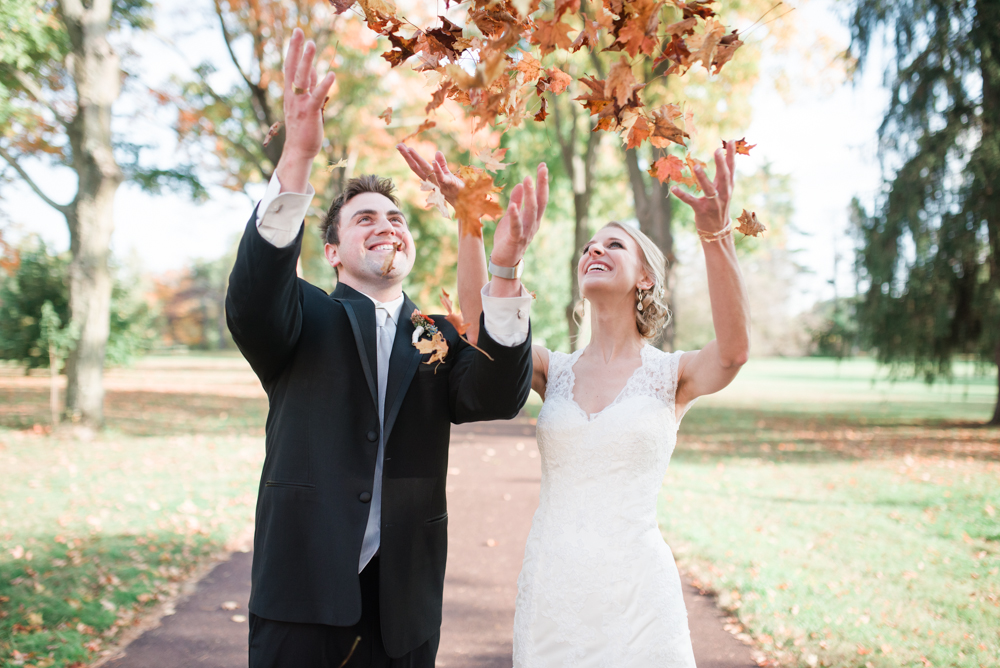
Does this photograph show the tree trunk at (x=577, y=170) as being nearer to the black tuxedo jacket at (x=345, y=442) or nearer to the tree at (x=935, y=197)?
the tree at (x=935, y=197)

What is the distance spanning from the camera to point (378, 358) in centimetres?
235

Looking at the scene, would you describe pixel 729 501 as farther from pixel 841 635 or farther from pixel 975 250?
pixel 975 250

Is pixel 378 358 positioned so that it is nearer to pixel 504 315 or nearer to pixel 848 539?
pixel 504 315

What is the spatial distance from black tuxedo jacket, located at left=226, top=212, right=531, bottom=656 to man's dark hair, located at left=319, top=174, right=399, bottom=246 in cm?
39

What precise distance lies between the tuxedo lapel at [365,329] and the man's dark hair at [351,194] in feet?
1.10

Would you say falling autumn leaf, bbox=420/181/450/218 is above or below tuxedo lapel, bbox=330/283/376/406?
above

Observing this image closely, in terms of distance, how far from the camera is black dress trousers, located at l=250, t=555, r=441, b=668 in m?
2.02

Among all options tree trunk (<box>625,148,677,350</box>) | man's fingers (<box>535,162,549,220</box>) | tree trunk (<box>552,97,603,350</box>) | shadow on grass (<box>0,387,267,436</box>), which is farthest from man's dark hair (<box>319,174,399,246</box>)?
tree trunk (<box>552,97,603,350</box>)

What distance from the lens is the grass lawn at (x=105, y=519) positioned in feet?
13.7

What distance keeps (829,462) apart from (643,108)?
10.6 m

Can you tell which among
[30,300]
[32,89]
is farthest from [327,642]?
[30,300]

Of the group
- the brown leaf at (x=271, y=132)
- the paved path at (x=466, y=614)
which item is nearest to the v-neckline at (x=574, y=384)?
the brown leaf at (x=271, y=132)

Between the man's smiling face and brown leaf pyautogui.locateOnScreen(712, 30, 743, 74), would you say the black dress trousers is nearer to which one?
the man's smiling face

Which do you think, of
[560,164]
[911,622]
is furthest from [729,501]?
[560,164]
